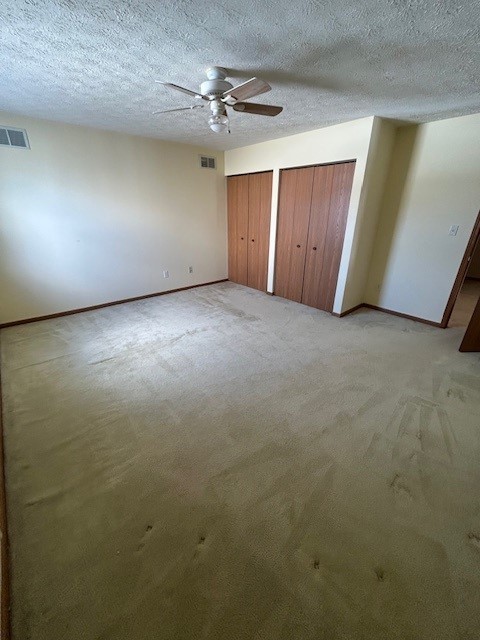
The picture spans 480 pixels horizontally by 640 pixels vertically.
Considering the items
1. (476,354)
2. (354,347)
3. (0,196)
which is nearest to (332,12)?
(354,347)

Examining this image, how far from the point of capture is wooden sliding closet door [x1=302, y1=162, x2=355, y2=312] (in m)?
3.30

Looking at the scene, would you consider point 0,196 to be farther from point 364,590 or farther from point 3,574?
point 364,590

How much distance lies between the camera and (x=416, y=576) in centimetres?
113

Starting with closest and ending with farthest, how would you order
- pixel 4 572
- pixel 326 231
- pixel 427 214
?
1. pixel 4 572
2. pixel 427 214
3. pixel 326 231

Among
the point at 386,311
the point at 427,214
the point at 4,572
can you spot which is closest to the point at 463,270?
the point at 427,214

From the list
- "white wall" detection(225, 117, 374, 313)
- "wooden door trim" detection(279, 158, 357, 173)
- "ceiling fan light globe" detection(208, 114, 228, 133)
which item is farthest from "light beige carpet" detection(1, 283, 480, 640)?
"wooden door trim" detection(279, 158, 357, 173)

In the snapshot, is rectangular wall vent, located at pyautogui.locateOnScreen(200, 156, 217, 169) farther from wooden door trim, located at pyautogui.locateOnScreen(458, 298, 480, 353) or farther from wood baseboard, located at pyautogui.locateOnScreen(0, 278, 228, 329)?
wooden door trim, located at pyautogui.locateOnScreen(458, 298, 480, 353)

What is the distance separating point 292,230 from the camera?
13.1ft

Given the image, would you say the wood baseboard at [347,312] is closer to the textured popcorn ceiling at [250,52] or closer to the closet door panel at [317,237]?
the closet door panel at [317,237]

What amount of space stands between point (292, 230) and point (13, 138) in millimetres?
3583

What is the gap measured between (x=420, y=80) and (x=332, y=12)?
1.16 m

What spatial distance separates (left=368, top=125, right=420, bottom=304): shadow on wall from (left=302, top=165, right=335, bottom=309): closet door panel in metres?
0.81

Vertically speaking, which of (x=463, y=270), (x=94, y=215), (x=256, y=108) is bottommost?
(x=463, y=270)

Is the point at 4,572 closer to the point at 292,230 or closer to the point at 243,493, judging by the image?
the point at 243,493
